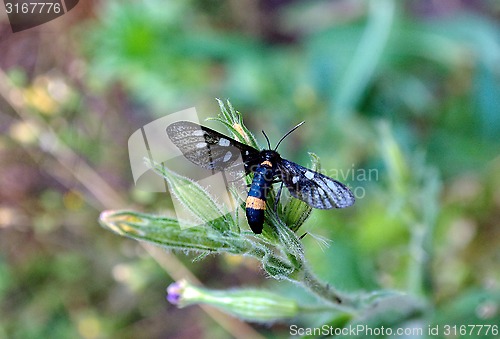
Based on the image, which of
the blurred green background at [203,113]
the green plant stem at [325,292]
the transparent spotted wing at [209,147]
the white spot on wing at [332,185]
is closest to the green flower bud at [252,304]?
the green plant stem at [325,292]

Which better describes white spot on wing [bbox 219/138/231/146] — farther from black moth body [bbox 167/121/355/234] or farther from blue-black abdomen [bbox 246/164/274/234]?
blue-black abdomen [bbox 246/164/274/234]

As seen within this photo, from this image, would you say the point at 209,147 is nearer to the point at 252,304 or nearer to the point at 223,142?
the point at 223,142

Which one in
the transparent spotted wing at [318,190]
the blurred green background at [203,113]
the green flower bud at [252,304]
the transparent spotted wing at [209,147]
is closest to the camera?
the transparent spotted wing at [318,190]

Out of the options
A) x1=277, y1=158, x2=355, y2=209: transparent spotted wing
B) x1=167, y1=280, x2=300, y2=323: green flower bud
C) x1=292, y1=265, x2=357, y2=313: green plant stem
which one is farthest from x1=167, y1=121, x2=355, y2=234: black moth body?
x1=167, y1=280, x2=300, y2=323: green flower bud

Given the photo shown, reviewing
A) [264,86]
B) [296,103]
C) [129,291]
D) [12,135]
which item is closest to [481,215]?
[296,103]

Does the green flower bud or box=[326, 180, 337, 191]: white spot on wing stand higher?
box=[326, 180, 337, 191]: white spot on wing

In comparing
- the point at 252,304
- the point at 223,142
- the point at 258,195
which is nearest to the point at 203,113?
the point at 252,304

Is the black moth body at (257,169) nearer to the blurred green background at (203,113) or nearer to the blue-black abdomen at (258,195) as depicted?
the blue-black abdomen at (258,195)
